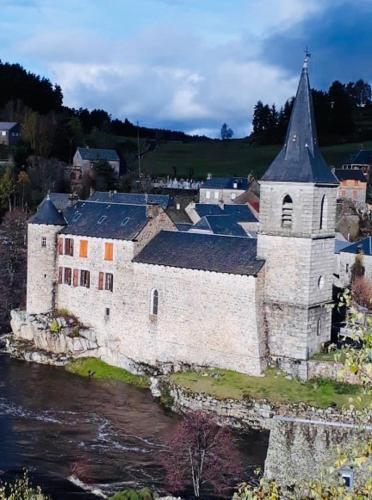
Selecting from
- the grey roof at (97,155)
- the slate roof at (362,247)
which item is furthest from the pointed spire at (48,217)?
the grey roof at (97,155)

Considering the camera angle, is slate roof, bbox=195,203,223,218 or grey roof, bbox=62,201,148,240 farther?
slate roof, bbox=195,203,223,218

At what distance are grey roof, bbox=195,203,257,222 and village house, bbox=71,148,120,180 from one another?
81.2 ft

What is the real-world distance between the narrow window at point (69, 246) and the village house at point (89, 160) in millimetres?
38935

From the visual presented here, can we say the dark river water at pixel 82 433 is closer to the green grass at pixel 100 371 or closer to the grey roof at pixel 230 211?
the green grass at pixel 100 371

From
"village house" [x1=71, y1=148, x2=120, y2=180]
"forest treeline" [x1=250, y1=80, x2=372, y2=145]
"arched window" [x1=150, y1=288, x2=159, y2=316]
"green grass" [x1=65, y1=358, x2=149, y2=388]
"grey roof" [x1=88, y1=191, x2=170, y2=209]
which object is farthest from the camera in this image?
"forest treeline" [x1=250, y1=80, x2=372, y2=145]

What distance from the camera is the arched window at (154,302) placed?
33.0 metres

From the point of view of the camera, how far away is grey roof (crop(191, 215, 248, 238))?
4606cm

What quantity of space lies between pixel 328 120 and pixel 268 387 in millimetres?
78915

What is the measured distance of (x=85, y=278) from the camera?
36188mm

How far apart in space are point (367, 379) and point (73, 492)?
1559cm

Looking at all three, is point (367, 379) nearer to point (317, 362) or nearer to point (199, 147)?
point (317, 362)

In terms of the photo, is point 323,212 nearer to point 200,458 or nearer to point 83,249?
point 200,458

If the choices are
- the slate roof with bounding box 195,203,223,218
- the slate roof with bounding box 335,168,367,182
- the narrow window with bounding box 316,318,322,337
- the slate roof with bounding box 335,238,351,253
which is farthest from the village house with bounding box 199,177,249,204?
the narrow window with bounding box 316,318,322,337

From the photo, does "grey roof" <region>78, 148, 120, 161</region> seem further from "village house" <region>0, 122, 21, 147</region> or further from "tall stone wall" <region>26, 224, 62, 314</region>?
"tall stone wall" <region>26, 224, 62, 314</region>
